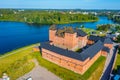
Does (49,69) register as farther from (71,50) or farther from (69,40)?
(69,40)

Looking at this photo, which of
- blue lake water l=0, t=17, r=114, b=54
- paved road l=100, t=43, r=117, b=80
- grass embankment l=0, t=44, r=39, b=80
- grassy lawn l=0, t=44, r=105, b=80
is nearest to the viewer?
paved road l=100, t=43, r=117, b=80

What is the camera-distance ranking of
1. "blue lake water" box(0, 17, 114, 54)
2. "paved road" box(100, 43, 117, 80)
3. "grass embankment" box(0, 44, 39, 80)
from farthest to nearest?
"blue lake water" box(0, 17, 114, 54) < "grass embankment" box(0, 44, 39, 80) < "paved road" box(100, 43, 117, 80)

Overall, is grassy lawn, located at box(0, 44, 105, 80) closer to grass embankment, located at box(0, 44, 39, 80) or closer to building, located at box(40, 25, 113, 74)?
grass embankment, located at box(0, 44, 39, 80)

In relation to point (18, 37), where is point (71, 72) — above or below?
above

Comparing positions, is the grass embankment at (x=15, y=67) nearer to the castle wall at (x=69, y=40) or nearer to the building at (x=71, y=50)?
the building at (x=71, y=50)

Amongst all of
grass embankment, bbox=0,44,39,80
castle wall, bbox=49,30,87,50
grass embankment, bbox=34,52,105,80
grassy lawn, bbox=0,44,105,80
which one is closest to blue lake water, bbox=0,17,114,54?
grass embankment, bbox=0,44,39,80

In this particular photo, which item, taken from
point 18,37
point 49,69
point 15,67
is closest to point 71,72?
point 49,69

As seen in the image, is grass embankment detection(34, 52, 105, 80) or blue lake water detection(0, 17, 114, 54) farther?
blue lake water detection(0, 17, 114, 54)
